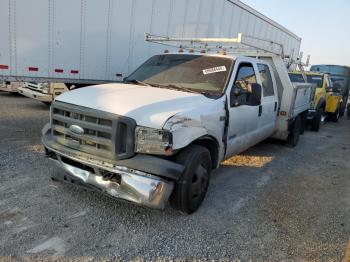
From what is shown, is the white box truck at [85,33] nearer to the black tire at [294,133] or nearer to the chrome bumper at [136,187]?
the chrome bumper at [136,187]

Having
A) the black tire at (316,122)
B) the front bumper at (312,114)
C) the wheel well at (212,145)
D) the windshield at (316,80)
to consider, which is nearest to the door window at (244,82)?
the wheel well at (212,145)

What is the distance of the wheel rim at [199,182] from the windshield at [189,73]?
3.49 feet

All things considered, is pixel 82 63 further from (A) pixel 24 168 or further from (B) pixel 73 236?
(B) pixel 73 236

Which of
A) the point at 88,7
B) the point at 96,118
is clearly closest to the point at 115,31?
the point at 88,7

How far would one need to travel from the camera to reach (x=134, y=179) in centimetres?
343

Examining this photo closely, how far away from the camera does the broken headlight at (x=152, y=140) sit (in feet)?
11.2

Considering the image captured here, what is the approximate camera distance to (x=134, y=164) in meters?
3.42

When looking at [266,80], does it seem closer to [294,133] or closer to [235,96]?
[235,96]

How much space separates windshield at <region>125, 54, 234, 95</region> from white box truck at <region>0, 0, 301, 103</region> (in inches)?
82.9

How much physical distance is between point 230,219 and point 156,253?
116cm

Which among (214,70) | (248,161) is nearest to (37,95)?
(248,161)

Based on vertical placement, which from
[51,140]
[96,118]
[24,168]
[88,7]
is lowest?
[24,168]

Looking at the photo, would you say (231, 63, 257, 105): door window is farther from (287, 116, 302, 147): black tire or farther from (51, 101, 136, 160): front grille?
(287, 116, 302, 147): black tire

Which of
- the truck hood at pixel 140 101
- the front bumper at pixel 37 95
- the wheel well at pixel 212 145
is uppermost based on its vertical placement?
the truck hood at pixel 140 101
